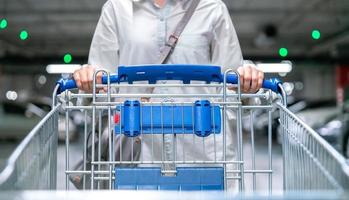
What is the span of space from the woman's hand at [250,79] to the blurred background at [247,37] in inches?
341

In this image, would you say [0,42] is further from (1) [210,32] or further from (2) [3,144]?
(1) [210,32]

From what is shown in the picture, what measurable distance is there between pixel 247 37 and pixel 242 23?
119 inches

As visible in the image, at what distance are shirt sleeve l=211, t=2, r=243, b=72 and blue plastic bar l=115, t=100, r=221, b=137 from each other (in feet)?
1.06

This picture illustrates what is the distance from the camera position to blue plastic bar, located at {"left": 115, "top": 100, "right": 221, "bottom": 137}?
1.77 m

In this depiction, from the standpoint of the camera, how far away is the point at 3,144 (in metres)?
15.8

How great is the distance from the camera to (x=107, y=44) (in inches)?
82.9

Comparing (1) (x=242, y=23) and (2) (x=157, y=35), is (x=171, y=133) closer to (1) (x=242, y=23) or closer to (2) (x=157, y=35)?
(2) (x=157, y=35)

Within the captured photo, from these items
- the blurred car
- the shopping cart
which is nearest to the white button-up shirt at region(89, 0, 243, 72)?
the shopping cart

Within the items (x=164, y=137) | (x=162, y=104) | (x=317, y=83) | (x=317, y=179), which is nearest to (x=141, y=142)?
(x=164, y=137)

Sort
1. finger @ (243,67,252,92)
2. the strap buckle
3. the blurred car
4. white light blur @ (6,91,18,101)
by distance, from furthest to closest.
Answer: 1. white light blur @ (6,91,18,101)
2. the blurred car
3. the strap buckle
4. finger @ (243,67,252,92)

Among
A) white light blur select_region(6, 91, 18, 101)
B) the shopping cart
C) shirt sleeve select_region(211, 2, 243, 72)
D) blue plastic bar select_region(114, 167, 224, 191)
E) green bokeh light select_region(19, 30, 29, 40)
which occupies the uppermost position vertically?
green bokeh light select_region(19, 30, 29, 40)

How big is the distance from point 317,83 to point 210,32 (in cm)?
2774

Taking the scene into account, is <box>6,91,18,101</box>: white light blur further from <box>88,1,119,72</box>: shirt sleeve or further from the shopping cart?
the shopping cart

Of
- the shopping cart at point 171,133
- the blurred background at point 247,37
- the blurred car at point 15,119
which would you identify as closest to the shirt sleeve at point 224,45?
the shopping cart at point 171,133
